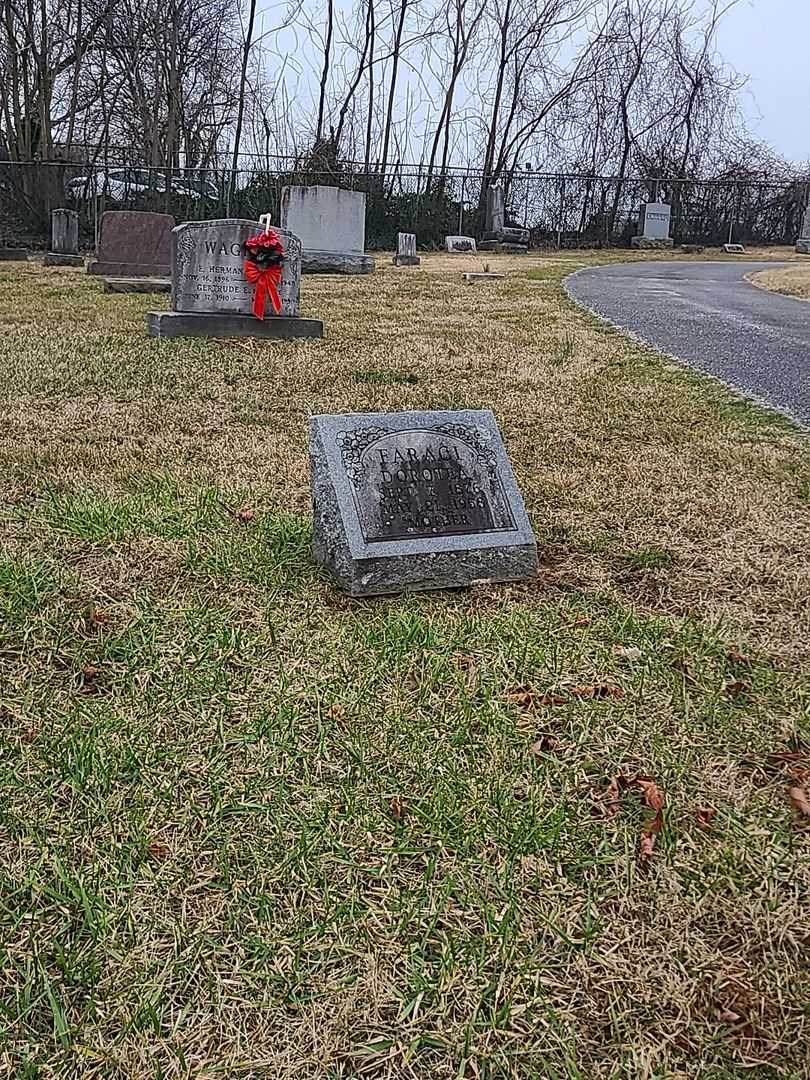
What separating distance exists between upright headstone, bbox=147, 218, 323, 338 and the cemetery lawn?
3.96 m

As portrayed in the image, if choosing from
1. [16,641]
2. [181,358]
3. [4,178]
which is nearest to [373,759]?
[16,641]

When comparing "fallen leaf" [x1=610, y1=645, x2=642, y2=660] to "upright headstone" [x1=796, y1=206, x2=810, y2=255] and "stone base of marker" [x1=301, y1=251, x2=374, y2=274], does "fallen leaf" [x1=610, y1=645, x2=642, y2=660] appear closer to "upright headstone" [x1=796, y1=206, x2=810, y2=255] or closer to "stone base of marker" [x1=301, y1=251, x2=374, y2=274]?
"stone base of marker" [x1=301, y1=251, x2=374, y2=274]

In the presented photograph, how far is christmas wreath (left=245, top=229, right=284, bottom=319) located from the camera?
801 centimetres

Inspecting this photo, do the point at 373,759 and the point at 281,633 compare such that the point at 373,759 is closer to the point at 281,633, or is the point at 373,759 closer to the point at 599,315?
the point at 281,633

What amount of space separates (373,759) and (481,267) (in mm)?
16995

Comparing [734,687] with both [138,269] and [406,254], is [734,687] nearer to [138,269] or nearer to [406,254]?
[138,269]

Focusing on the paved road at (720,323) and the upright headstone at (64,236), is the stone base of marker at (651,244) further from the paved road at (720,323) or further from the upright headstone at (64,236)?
the upright headstone at (64,236)

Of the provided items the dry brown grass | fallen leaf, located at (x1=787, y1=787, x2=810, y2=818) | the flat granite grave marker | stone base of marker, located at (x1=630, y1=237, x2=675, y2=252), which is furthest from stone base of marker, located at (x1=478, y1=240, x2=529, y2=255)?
fallen leaf, located at (x1=787, y1=787, x2=810, y2=818)

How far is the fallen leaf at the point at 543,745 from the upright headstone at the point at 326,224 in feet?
45.8

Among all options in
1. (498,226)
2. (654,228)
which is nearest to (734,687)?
(498,226)

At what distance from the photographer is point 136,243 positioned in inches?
524

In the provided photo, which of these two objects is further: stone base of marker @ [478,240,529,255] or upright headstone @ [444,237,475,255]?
stone base of marker @ [478,240,529,255]

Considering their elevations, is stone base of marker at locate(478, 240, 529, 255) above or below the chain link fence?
below

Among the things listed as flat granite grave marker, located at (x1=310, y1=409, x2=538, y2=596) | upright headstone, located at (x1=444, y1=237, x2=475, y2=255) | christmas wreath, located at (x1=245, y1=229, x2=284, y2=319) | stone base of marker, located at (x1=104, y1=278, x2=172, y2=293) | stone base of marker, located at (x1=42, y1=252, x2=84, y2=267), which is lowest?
flat granite grave marker, located at (x1=310, y1=409, x2=538, y2=596)
